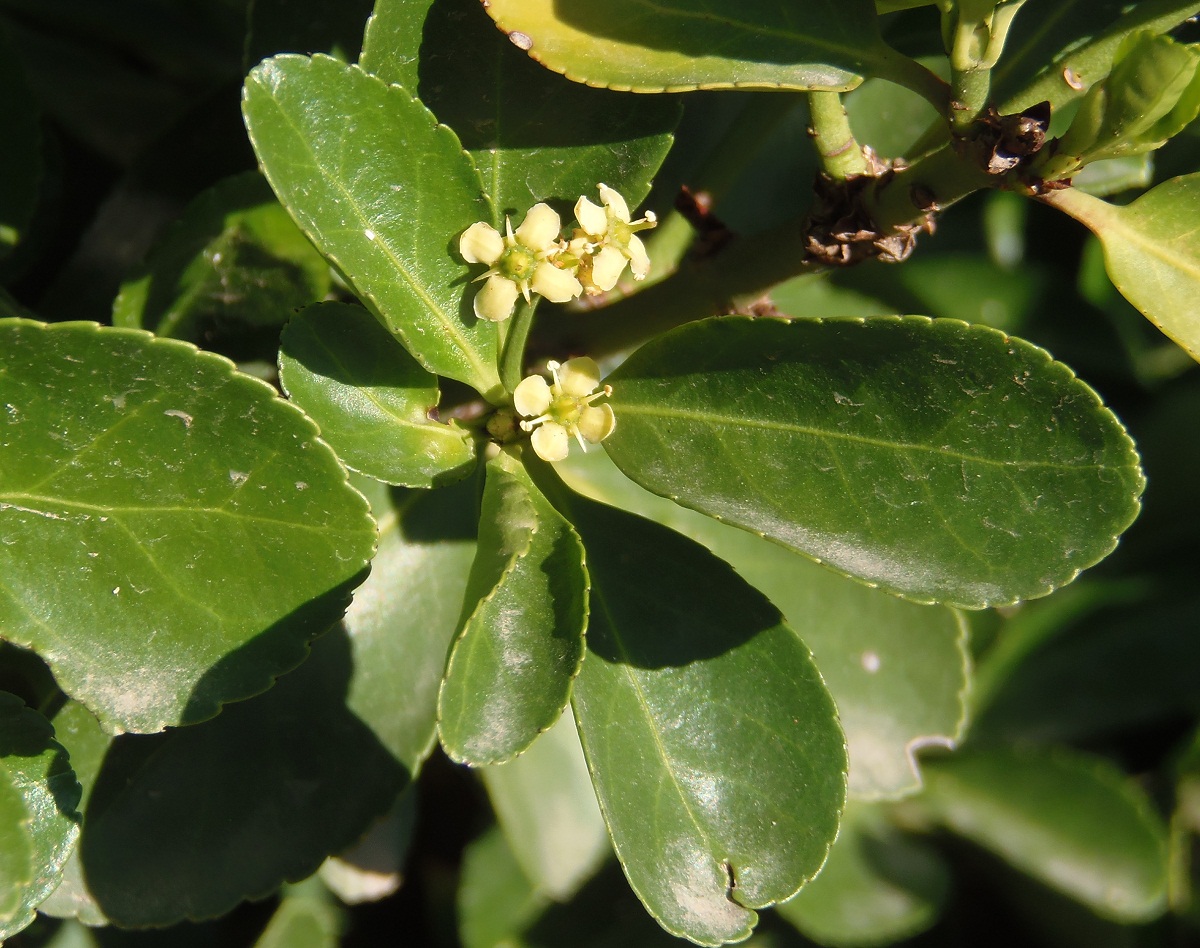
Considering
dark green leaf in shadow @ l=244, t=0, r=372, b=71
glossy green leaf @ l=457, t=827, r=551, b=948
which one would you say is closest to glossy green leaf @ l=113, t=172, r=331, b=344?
dark green leaf in shadow @ l=244, t=0, r=372, b=71

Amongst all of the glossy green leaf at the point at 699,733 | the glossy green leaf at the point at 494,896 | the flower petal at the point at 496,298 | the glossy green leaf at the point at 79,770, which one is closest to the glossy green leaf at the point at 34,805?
the glossy green leaf at the point at 79,770

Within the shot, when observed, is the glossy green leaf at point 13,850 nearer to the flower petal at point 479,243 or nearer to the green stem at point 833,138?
the flower petal at point 479,243

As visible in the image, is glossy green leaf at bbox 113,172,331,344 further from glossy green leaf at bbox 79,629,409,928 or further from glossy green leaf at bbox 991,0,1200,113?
glossy green leaf at bbox 991,0,1200,113

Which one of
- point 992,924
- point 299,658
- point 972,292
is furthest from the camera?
point 992,924

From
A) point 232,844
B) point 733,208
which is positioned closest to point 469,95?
point 733,208

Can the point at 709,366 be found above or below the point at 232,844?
above

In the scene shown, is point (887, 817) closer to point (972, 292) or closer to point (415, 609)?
point (972, 292)

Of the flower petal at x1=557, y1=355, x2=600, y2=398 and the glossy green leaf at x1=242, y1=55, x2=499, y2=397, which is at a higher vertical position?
the glossy green leaf at x1=242, y1=55, x2=499, y2=397
